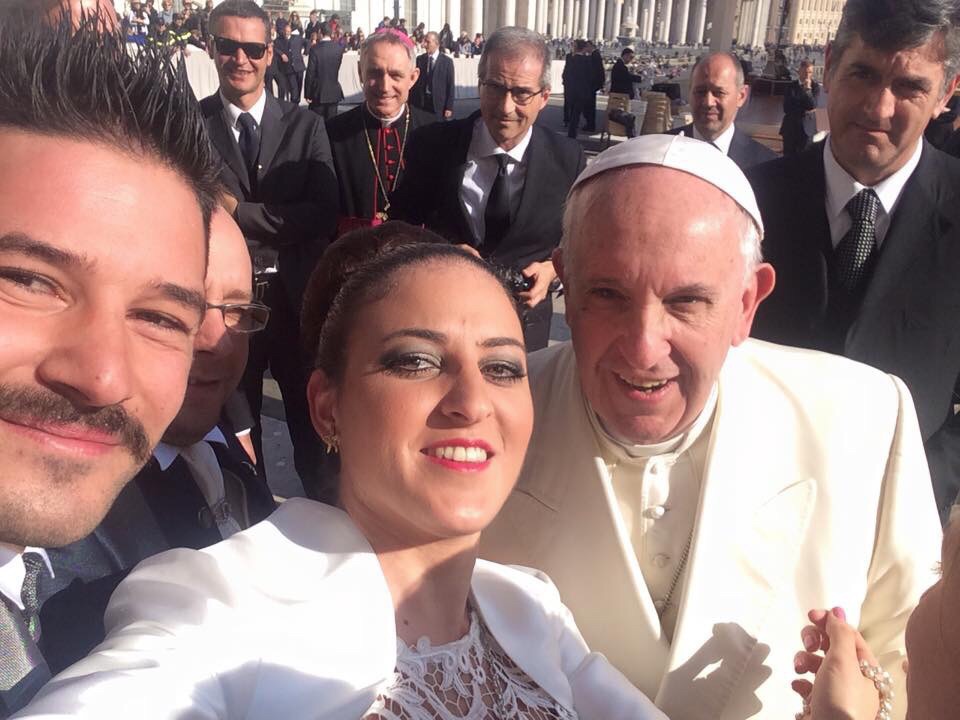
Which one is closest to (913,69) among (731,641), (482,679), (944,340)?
Result: (944,340)

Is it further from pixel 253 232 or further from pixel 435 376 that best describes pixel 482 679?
pixel 253 232

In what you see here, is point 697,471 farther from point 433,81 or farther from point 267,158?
point 433,81

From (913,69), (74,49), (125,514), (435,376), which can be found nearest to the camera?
(74,49)

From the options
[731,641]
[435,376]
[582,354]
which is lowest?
[731,641]

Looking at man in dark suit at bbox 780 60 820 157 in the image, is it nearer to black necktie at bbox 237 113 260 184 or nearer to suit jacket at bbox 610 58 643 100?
black necktie at bbox 237 113 260 184

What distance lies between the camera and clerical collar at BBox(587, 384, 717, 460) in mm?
2045

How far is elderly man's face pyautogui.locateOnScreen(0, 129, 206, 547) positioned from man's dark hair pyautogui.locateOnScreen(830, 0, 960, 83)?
2424 millimetres

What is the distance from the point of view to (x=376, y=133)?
471 centimetres

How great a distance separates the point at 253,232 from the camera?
12.8 feet

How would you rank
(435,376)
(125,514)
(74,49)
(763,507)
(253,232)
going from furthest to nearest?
(253,232) < (763,507) < (125,514) < (435,376) < (74,49)

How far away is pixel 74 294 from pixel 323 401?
0.57 metres

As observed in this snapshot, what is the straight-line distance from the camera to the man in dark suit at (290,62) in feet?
50.4

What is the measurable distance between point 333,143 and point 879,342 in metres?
3.17

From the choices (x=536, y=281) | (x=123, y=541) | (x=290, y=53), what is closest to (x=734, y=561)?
(x=123, y=541)
